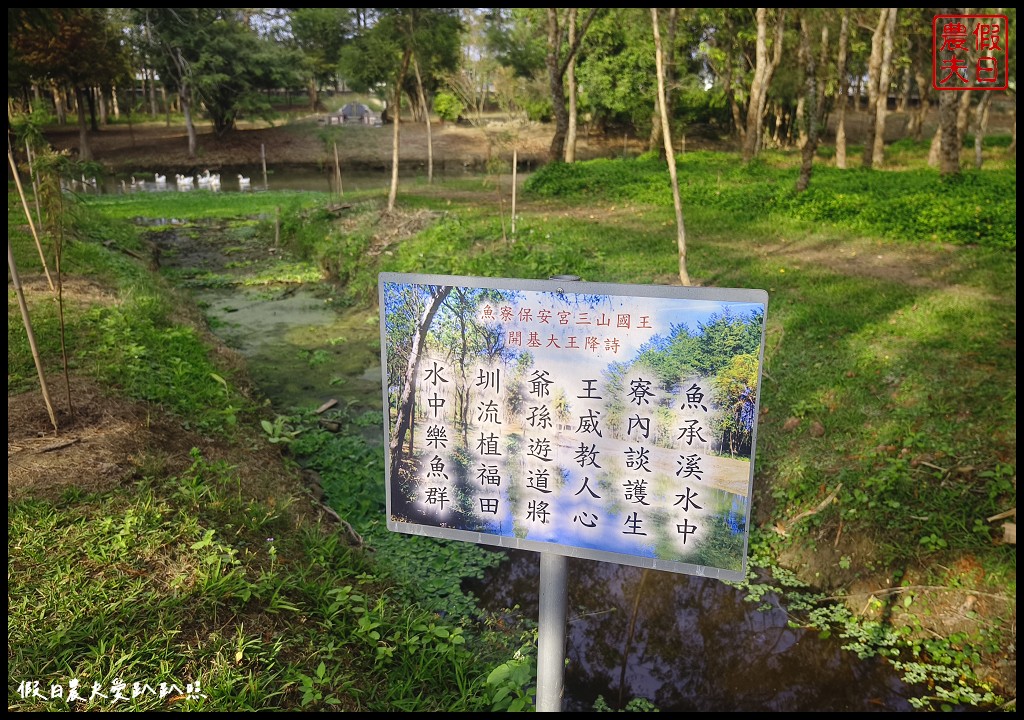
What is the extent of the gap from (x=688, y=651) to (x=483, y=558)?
1612mm

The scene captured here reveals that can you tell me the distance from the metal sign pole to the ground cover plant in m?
0.94

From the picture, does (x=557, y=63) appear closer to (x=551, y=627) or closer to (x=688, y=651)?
(x=688, y=651)

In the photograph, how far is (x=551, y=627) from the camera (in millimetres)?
2426

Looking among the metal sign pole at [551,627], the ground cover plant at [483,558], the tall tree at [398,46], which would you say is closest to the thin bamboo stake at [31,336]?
the ground cover plant at [483,558]

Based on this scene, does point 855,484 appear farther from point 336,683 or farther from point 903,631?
point 336,683

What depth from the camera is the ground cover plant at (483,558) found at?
11.8 ft

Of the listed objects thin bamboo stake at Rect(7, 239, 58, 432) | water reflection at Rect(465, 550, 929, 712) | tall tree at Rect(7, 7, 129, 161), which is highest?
tall tree at Rect(7, 7, 129, 161)

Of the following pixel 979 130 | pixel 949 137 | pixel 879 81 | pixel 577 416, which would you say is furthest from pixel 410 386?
pixel 879 81

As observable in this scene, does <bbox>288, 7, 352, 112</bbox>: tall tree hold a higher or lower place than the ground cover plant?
higher

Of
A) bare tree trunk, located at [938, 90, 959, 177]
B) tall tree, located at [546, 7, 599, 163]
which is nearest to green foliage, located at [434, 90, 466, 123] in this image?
tall tree, located at [546, 7, 599, 163]

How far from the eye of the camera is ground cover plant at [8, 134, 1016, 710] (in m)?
3.60

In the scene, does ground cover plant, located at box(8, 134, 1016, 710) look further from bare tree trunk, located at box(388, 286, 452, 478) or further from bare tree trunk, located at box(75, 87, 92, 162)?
bare tree trunk, located at box(75, 87, 92, 162)

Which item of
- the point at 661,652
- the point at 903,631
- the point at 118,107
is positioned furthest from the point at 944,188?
the point at 118,107

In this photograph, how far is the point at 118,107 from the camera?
146 feet
